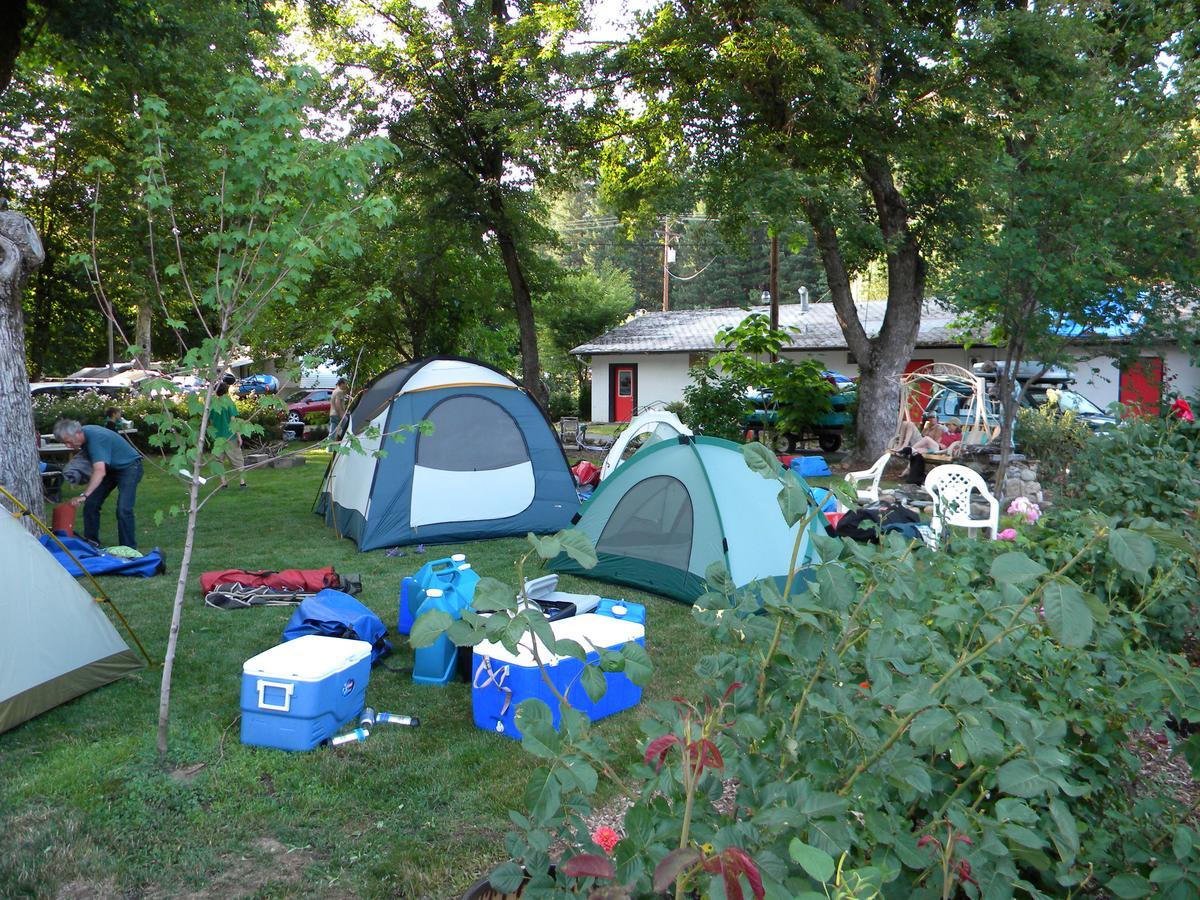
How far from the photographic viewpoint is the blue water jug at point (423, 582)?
4.89 metres

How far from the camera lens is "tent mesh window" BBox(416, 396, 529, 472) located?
26.6 ft

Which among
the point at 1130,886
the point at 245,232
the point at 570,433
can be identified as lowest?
the point at 570,433

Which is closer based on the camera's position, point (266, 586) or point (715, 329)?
point (266, 586)

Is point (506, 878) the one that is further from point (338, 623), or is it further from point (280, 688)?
point (338, 623)

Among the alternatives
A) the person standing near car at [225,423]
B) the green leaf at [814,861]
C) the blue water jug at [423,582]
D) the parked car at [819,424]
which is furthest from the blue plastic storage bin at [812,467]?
the green leaf at [814,861]

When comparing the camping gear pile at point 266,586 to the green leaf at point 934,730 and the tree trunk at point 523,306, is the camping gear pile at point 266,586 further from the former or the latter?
the tree trunk at point 523,306

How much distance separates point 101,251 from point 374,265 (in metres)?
4.44

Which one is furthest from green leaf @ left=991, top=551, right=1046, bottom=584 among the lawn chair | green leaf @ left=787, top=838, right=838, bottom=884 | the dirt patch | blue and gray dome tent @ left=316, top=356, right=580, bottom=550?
the lawn chair

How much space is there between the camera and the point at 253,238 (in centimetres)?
399

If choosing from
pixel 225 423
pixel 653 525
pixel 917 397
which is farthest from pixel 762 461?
pixel 917 397

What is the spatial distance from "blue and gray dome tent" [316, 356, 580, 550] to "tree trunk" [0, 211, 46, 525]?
2.73m

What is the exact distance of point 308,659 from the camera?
13.1ft

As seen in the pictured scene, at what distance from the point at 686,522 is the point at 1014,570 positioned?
4.88 meters

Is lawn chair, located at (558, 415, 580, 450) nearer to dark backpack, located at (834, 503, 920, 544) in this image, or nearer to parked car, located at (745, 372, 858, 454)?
parked car, located at (745, 372, 858, 454)
